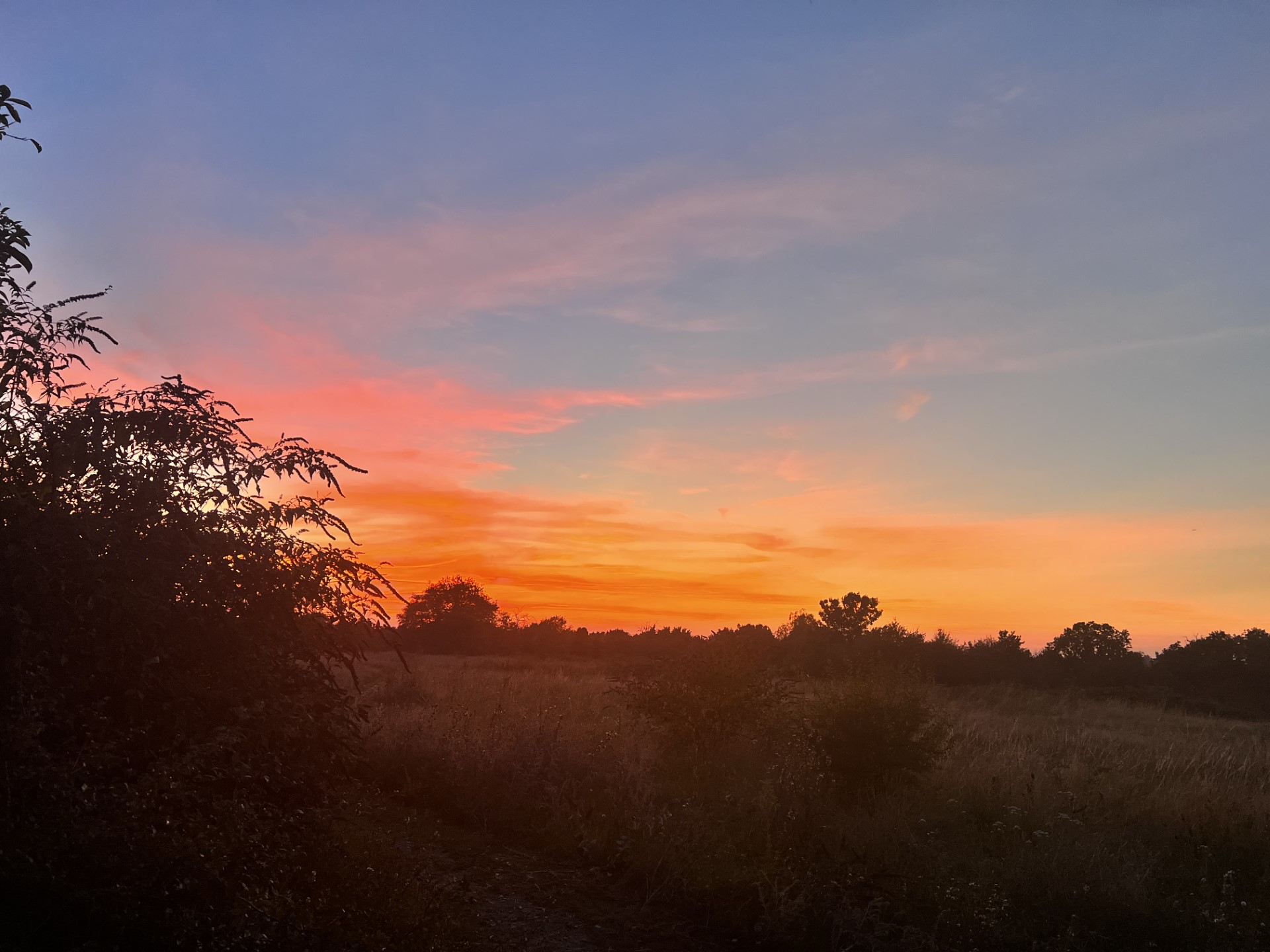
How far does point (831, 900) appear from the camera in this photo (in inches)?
279

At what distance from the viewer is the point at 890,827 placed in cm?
877

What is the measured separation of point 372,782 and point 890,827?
667 cm

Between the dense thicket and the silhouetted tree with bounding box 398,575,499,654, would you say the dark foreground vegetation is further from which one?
the silhouetted tree with bounding box 398,575,499,654

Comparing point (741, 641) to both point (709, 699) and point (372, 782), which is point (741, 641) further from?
point (372, 782)

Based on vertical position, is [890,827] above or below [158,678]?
below

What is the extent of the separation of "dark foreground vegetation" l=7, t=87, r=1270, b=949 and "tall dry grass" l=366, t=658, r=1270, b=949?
44 mm

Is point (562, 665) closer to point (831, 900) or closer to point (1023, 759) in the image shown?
point (1023, 759)

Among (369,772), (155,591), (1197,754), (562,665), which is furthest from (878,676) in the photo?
(562,665)

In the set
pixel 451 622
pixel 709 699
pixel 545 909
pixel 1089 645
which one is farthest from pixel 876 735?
pixel 451 622

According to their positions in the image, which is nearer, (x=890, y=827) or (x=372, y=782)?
(x=890, y=827)

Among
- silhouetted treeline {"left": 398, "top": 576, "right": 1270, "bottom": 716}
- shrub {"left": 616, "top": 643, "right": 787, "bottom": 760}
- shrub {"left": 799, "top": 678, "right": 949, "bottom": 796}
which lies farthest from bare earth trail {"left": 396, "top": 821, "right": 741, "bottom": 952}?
silhouetted treeline {"left": 398, "top": 576, "right": 1270, "bottom": 716}

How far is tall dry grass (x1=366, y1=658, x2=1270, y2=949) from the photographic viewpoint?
7.02 metres

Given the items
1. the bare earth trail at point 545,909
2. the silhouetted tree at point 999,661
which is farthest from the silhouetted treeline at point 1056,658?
the bare earth trail at point 545,909

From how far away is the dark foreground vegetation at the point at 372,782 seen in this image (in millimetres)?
4621
